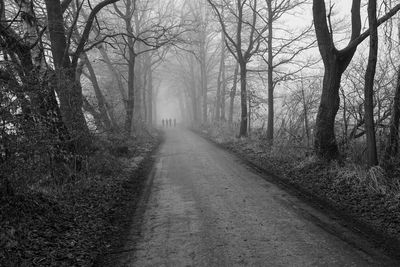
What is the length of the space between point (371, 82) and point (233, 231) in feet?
14.9

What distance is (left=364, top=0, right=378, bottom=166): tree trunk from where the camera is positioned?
22.9 ft

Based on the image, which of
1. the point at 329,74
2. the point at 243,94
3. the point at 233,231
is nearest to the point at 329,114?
the point at 329,74

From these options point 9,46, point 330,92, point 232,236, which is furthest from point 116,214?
point 330,92

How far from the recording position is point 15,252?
165 inches

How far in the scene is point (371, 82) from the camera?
7.20 meters

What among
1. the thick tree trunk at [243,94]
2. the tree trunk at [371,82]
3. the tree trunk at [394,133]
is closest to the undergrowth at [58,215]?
the tree trunk at [371,82]

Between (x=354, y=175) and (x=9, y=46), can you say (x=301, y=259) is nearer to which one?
(x=354, y=175)

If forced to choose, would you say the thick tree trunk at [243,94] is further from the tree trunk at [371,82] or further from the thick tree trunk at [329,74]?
the tree trunk at [371,82]

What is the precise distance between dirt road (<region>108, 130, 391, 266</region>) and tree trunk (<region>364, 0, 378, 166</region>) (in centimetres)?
210

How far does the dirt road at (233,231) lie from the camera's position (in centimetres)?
426

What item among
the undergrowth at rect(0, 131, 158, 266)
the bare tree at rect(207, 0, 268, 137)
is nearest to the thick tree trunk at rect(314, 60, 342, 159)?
the undergrowth at rect(0, 131, 158, 266)

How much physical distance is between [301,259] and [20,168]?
422 centimetres

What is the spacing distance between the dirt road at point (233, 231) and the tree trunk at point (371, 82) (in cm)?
210

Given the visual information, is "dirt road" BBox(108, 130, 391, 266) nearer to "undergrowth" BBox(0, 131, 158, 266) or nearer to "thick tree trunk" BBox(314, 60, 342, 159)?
"undergrowth" BBox(0, 131, 158, 266)
